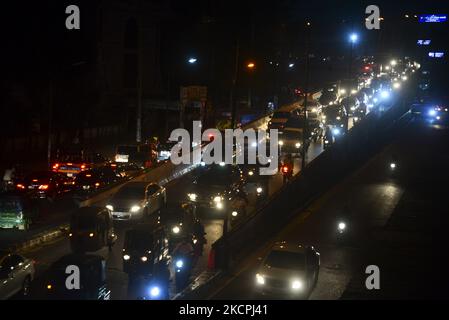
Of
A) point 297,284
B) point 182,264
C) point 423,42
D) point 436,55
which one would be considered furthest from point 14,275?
point 436,55

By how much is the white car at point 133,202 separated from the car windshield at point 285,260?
911 cm

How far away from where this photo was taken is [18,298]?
17891 mm

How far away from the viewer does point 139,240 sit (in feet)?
66.8

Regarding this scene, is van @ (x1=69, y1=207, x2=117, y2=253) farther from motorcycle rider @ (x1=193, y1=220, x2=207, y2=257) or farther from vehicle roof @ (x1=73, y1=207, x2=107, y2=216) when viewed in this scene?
motorcycle rider @ (x1=193, y1=220, x2=207, y2=257)

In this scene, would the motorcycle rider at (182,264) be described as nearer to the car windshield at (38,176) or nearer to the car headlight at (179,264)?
the car headlight at (179,264)

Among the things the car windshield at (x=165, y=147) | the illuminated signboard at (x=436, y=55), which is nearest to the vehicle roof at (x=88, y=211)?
the car windshield at (x=165, y=147)

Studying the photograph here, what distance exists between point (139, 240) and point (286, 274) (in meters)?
4.29

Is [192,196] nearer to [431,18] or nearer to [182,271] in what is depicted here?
[182,271]

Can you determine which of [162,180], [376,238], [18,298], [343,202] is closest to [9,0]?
[162,180]

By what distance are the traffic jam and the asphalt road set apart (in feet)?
3.47

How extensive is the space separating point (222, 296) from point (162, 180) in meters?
17.8

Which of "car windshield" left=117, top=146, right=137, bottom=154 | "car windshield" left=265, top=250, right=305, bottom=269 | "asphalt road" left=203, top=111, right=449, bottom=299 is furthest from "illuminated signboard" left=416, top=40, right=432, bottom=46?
"car windshield" left=265, top=250, right=305, bottom=269

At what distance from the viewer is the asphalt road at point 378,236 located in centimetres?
2192

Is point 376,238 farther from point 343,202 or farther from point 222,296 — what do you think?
point 222,296
